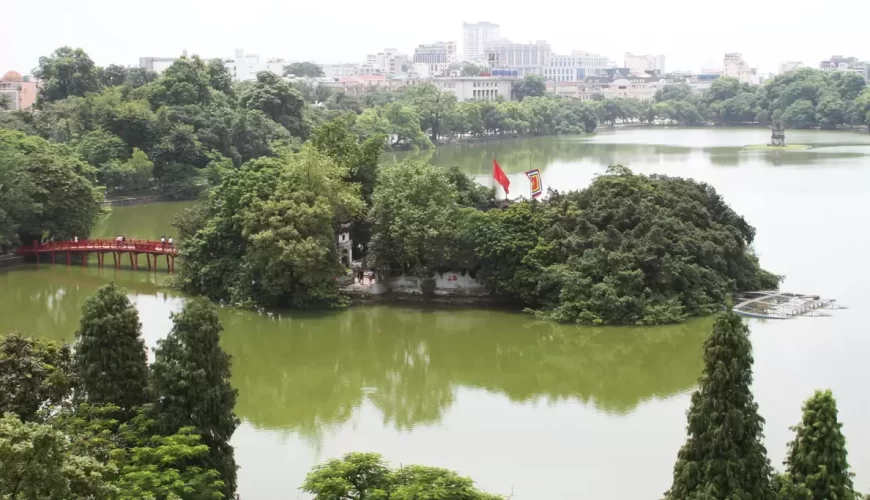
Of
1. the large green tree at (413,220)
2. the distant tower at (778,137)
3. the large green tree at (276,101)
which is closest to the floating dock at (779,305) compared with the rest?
the large green tree at (413,220)

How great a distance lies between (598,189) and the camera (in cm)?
1778

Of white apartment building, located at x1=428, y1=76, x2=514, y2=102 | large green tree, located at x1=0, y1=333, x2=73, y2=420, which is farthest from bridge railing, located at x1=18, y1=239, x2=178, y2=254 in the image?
white apartment building, located at x1=428, y1=76, x2=514, y2=102

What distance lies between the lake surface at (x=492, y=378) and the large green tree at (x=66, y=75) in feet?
67.5

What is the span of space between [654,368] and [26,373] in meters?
8.42

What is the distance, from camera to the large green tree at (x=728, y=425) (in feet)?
25.6

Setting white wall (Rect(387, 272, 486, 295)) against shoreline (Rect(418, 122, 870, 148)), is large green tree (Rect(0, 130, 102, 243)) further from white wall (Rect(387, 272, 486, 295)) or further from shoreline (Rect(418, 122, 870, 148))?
shoreline (Rect(418, 122, 870, 148))

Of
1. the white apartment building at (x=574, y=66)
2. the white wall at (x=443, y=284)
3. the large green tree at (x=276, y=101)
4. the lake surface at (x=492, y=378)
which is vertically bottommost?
A: the lake surface at (x=492, y=378)

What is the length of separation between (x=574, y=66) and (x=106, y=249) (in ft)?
375

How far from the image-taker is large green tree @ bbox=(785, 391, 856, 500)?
306 inches

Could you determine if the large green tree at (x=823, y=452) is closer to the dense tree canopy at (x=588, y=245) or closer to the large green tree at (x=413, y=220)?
the dense tree canopy at (x=588, y=245)

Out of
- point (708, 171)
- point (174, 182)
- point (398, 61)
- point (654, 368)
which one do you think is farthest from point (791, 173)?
point (398, 61)

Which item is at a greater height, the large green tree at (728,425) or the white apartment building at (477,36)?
the white apartment building at (477,36)

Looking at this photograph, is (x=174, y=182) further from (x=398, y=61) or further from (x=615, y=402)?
(x=398, y=61)

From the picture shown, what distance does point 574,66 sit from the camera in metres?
131
